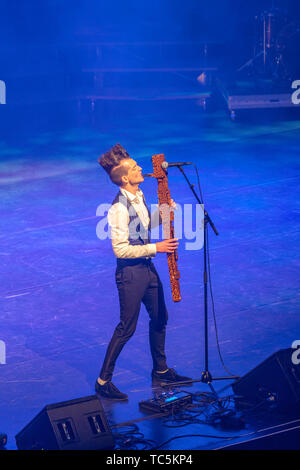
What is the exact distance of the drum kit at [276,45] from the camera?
16531 mm

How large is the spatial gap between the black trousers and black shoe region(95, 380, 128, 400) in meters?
0.06

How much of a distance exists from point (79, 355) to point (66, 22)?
16343mm

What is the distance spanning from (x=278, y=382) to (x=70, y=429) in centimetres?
148

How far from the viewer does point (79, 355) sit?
629 centimetres

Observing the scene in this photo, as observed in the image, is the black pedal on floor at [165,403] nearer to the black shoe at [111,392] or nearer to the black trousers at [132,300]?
→ the black shoe at [111,392]

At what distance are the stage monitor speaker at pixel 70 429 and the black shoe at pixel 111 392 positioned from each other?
0.86 meters

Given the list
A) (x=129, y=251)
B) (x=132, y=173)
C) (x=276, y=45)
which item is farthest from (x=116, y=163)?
(x=276, y=45)

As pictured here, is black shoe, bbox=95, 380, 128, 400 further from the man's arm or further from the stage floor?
the man's arm

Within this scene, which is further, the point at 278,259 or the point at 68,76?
the point at 68,76

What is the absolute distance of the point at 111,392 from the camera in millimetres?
5543

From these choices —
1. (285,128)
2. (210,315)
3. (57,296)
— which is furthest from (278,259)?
(285,128)

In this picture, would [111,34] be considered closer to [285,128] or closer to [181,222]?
[285,128]

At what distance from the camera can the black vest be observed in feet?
17.6

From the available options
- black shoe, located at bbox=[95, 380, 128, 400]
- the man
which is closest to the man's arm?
the man
